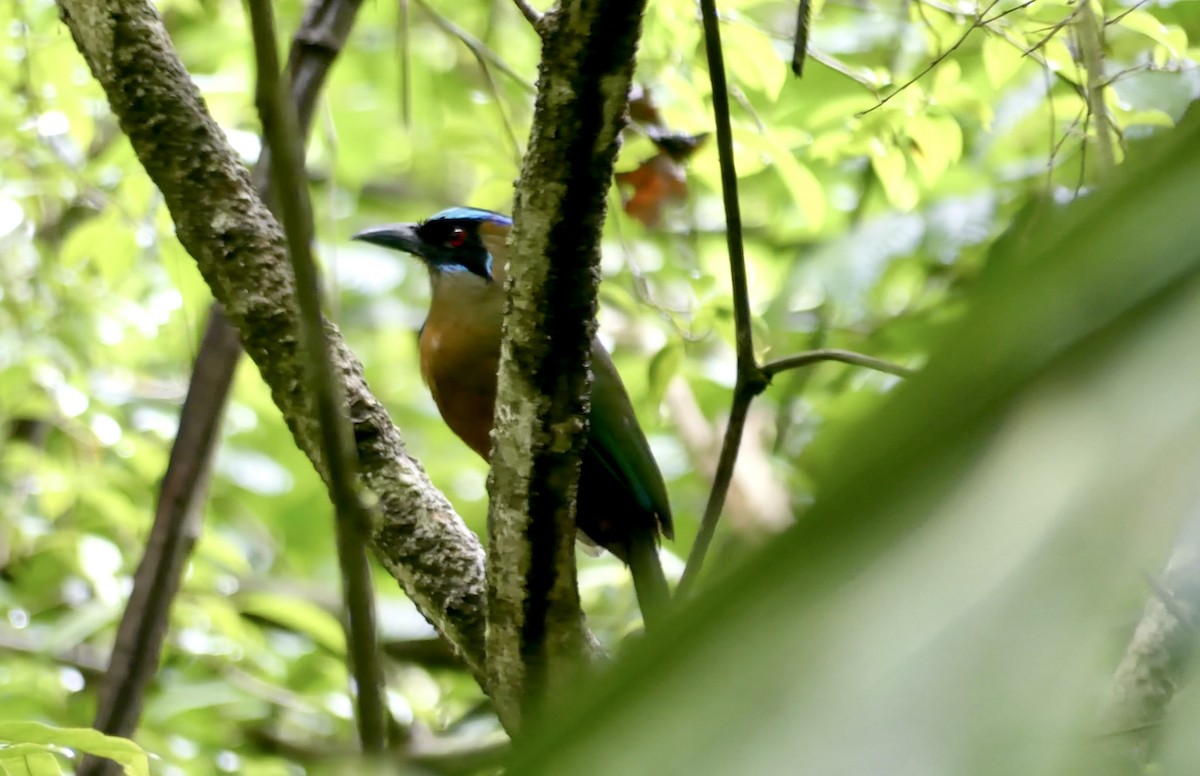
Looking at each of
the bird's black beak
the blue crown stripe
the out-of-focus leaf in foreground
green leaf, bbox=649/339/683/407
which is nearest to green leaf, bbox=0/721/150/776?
green leaf, bbox=649/339/683/407

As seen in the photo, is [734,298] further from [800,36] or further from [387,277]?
[387,277]

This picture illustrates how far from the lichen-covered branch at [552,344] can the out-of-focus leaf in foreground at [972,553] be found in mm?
1172

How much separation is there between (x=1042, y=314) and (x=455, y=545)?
1885 mm

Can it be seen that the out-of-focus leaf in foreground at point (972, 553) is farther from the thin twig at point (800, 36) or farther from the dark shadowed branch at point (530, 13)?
the thin twig at point (800, 36)

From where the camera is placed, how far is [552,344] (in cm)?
168

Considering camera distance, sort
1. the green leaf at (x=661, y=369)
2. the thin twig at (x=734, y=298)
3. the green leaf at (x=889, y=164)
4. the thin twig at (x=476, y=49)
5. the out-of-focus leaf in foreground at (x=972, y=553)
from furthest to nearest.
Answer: the thin twig at (x=476, y=49), the green leaf at (x=661, y=369), the green leaf at (x=889, y=164), the thin twig at (x=734, y=298), the out-of-focus leaf in foreground at (x=972, y=553)

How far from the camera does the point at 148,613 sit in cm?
286

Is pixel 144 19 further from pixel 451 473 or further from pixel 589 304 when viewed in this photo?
pixel 451 473

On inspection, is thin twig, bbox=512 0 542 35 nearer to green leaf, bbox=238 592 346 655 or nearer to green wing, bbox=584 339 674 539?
green wing, bbox=584 339 674 539

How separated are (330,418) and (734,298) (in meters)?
1.19

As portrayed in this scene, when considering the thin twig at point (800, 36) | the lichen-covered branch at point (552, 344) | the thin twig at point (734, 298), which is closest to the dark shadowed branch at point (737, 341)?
the thin twig at point (734, 298)

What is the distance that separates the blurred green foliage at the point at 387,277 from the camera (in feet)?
9.30

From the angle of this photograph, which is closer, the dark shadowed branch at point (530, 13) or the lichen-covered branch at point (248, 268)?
the dark shadowed branch at point (530, 13)

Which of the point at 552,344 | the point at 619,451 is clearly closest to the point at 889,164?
the point at 619,451
